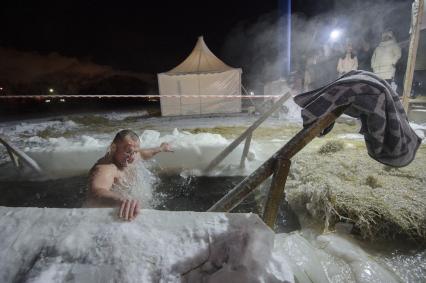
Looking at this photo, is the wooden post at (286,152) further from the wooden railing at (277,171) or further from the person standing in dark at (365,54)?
the person standing in dark at (365,54)

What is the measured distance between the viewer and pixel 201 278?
1282 mm

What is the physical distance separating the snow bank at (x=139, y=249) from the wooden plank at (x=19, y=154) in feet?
14.8

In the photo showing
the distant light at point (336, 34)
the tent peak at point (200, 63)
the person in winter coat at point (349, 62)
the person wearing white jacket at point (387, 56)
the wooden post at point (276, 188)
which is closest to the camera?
the wooden post at point (276, 188)

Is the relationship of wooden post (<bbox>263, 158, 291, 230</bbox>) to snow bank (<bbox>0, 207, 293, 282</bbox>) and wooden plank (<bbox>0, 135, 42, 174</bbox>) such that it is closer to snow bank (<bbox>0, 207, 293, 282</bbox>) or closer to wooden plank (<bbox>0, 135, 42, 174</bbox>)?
snow bank (<bbox>0, 207, 293, 282</bbox>)

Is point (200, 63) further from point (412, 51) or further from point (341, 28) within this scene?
point (412, 51)

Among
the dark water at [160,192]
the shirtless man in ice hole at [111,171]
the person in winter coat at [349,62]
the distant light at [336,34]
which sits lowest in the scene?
the dark water at [160,192]

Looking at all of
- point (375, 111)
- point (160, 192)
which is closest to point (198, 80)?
point (160, 192)

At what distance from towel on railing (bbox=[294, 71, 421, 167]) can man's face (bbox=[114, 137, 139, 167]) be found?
2.24m

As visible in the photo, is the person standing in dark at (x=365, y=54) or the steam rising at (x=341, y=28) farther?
the person standing in dark at (x=365, y=54)

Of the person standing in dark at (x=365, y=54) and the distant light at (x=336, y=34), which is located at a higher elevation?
the distant light at (x=336, y=34)

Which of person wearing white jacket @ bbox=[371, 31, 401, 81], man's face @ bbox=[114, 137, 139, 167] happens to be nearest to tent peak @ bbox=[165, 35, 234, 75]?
person wearing white jacket @ bbox=[371, 31, 401, 81]

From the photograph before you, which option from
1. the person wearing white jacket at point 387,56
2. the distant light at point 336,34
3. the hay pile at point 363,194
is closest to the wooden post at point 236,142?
the hay pile at point 363,194

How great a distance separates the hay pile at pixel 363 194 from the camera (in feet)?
8.39

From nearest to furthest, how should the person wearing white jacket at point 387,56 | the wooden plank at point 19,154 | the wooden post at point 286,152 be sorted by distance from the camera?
the wooden post at point 286,152 → the wooden plank at point 19,154 → the person wearing white jacket at point 387,56
